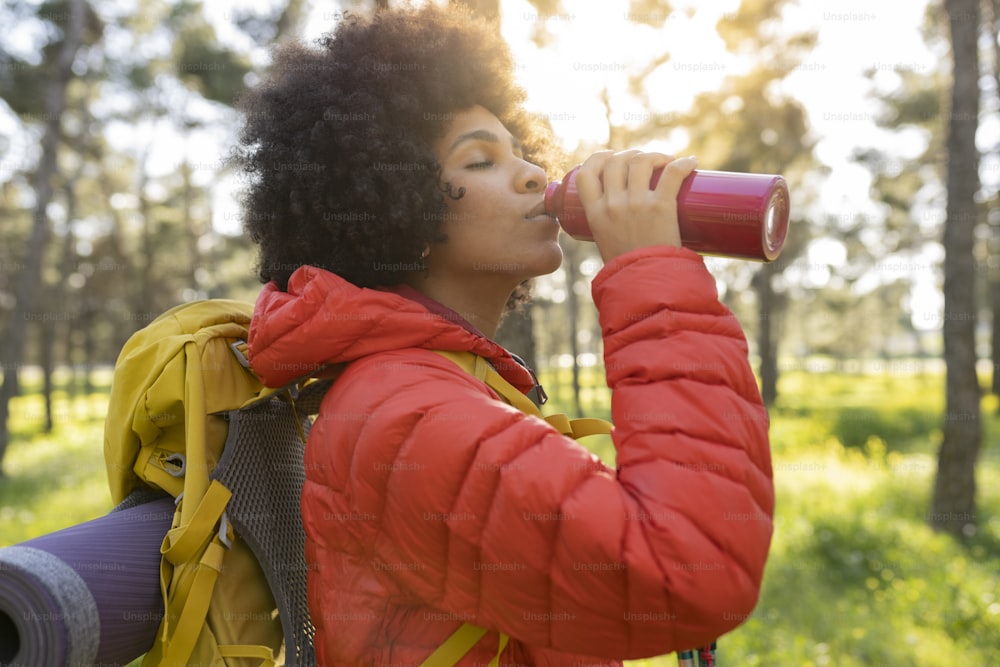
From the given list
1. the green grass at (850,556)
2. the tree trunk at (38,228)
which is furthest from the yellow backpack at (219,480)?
the tree trunk at (38,228)

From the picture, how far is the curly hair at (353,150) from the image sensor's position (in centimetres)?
179

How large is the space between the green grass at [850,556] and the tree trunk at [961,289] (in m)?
0.38

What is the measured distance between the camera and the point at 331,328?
148cm

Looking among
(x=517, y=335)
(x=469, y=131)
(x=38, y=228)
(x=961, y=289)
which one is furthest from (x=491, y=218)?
(x=38, y=228)

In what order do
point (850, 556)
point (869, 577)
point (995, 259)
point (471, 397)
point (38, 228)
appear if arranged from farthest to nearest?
1. point (995, 259)
2. point (38, 228)
3. point (850, 556)
4. point (869, 577)
5. point (471, 397)

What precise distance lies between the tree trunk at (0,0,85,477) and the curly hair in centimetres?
1126

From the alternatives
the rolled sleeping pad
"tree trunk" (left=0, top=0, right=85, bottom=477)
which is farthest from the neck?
"tree trunk" (left=0, top=0, right=85, bottom=477)

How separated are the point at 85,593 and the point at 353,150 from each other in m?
1.08

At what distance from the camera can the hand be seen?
1479 mm

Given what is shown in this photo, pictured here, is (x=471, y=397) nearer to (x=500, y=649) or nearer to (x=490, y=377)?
(x=490, y=377)

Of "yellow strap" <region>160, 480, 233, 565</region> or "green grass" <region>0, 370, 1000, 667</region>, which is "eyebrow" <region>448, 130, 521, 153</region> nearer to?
"yellow strap" <region>160, 480, 233, 565</region>

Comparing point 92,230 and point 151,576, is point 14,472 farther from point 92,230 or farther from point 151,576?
point 92,230

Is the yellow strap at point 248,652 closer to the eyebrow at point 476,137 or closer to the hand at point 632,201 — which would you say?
the hand at point 632,201

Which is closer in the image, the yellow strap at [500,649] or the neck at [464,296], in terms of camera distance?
the yellow strap at [500,649]
